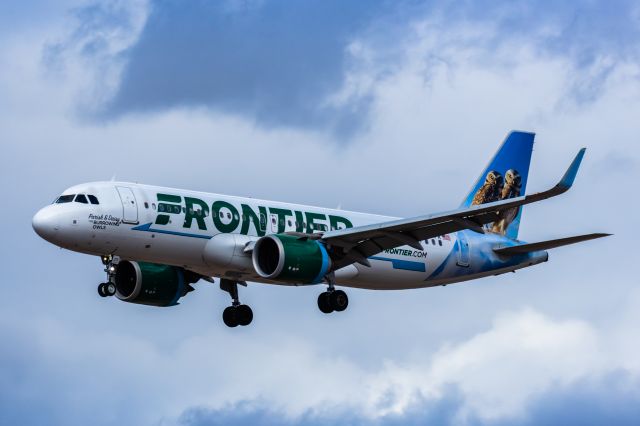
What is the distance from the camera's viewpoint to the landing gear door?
52.8 m

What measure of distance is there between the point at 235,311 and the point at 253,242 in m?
5.64

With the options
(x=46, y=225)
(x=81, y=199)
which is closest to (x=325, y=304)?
(x=81, y=199)

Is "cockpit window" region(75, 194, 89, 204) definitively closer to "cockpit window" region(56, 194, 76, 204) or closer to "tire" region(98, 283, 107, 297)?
"cockpit window" region(56, 194, 76, 204)

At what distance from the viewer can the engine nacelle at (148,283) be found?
58781 mm

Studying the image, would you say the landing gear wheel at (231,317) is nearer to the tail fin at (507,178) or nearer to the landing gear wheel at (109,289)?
the landing gear wheel at (109,289)

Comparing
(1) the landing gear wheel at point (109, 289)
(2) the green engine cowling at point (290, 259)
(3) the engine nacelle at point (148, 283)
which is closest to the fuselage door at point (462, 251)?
(2) the green engine cowling at point (290, 259)

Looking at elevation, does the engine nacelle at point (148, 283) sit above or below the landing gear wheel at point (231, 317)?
above

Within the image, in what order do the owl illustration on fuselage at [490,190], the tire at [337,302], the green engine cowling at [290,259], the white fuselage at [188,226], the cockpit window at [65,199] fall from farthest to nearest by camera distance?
the owl illustration on fuselage at [490,190]
the tire at [337,302]
the green engine cowling at [290,259]
the cockpit window at [65,199]
the white fuselage at [188,226]

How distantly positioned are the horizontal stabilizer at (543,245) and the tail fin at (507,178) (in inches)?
118

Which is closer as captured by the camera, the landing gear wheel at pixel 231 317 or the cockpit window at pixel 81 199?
the cockpit window at pixel 81 199

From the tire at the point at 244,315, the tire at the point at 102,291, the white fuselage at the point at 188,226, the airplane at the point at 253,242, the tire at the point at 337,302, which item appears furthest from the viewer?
the tire at the point at 244,315

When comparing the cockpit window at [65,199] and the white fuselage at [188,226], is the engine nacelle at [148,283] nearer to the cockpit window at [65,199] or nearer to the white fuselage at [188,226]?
the white fuselage at [188,226]

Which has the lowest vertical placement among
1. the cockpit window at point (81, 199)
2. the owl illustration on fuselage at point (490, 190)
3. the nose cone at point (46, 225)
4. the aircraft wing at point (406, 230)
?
the nose cone at point (46, 225)

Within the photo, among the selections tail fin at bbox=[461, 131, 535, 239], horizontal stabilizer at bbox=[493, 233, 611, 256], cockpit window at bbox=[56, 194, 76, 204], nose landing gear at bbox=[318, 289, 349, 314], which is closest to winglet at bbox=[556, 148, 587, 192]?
horizontal stabilizer at bbox=[493, 233, 611, 256]
